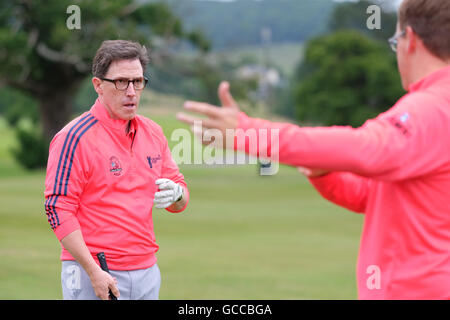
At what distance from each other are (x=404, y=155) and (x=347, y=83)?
162 ft

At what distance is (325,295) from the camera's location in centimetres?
1027

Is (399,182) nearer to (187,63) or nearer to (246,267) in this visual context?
(246,267)

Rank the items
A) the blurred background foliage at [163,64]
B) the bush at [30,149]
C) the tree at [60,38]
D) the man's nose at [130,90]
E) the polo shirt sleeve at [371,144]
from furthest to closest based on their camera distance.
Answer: the bush at [30,149], the blurred background foliage at [163,64], the tree at [60,38], the man's nose at [130,90], the polo shirt sleeve at [371,144]

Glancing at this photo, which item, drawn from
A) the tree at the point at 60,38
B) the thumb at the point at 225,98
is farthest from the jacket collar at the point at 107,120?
the tree at the point at 60,38

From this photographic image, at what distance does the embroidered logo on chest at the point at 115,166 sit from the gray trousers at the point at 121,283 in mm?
606

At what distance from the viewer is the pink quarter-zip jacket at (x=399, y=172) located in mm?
2537

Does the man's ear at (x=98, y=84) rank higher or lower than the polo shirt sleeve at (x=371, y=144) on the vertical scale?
higher

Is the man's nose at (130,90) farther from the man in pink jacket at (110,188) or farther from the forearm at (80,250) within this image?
the forearm at (80,250)

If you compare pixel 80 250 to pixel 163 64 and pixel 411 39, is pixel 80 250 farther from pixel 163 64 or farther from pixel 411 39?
pixel 163 64

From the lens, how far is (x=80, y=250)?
4000 millimetres

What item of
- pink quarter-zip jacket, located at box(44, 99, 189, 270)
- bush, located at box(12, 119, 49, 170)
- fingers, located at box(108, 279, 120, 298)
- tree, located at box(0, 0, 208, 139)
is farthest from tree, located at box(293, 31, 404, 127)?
fingers, located at box(108, 279, 120, 298)

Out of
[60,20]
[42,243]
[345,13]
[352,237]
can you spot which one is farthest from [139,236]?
[345,13]

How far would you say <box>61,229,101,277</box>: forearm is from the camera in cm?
400

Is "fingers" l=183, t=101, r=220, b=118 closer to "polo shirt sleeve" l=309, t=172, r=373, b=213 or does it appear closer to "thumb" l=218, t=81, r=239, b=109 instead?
"thumb" l=218, t=81, r=239, b=109
